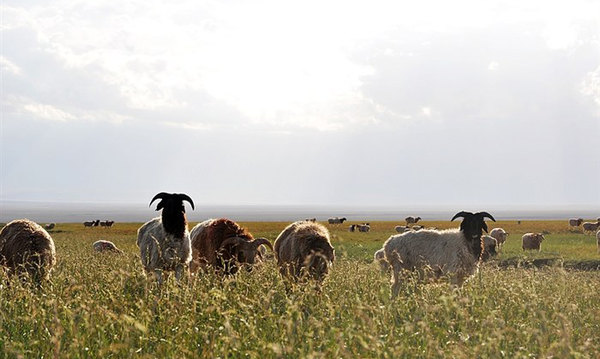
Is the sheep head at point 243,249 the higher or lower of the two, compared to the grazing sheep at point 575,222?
higher

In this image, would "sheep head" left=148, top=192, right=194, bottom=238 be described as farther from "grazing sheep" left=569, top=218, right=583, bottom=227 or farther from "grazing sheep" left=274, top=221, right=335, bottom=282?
"grazing sheep" left=569, top=218, right=583, bottom=227

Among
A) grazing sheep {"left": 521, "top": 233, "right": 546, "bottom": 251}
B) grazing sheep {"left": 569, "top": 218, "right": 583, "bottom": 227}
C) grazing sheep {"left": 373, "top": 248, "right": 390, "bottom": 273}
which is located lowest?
grazing sheep {"left": 521, "top": 233, "right": 546, "bottom": 251}

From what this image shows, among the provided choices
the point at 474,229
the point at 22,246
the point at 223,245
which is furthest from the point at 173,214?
the point at 474,229

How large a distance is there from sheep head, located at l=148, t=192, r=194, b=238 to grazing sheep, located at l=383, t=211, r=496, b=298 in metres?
4.99

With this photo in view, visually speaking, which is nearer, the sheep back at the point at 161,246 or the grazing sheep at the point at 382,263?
the grazing sheep at the point at 382,263

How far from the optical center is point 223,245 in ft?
42.9

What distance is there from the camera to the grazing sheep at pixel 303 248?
11.3m

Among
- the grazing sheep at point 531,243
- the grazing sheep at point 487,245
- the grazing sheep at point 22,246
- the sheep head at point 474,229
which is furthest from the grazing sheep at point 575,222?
the grazing sheep at point 22,246

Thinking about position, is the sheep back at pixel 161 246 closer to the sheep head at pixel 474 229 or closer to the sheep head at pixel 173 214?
the sheep head at pixel 173 214

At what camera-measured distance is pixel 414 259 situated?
13.0 m

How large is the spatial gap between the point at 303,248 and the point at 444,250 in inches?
142

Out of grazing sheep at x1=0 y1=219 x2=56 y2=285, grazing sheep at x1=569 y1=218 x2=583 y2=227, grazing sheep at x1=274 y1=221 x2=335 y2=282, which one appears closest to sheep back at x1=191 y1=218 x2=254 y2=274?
grazing sheep at x1=274 y1=221 x2=335 y2=282

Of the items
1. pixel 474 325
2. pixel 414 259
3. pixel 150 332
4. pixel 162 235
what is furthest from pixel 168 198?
pixel 474 325

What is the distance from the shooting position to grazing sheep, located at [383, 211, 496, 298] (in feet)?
41.8
